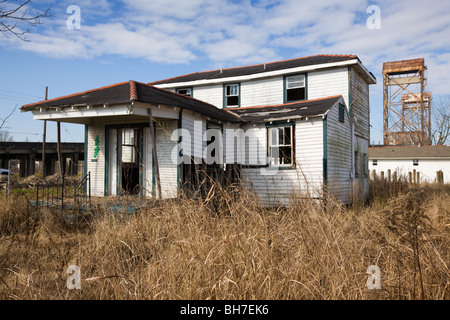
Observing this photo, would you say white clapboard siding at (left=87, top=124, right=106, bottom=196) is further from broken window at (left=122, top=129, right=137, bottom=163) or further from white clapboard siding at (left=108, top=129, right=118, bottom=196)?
broken window at (left=122, top=129, right=137, bottom=163)

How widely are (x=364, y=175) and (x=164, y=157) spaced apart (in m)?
10.9

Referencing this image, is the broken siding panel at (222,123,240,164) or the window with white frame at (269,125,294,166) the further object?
the broken siding panel at (222,123,240,164)

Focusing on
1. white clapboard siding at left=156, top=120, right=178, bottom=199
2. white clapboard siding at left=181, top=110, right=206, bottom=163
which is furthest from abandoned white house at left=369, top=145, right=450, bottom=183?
white clapboard siding at left=156, top=120, right=178, bottom=199

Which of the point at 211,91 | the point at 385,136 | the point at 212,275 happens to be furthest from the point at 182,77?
the point at 385,136

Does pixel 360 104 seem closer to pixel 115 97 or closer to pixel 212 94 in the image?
pixel 212 94

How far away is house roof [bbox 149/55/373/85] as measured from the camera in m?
14.8

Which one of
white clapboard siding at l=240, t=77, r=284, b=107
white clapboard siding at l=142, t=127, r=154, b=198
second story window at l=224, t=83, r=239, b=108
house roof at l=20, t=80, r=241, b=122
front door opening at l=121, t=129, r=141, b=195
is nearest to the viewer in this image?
house roof at l=20, t=80, r=241, b=122

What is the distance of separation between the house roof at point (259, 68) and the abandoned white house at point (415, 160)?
1779cm

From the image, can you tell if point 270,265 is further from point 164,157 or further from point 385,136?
point 385,136

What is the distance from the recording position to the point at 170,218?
4453mm

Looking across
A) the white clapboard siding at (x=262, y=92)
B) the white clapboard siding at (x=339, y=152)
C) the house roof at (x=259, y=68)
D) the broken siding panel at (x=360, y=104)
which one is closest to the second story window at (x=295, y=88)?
the white clapboard siding at (x=262, y=92)

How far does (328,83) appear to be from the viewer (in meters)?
14.7

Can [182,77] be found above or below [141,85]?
above

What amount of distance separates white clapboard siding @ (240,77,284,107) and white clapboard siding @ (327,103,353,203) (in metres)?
3.35
